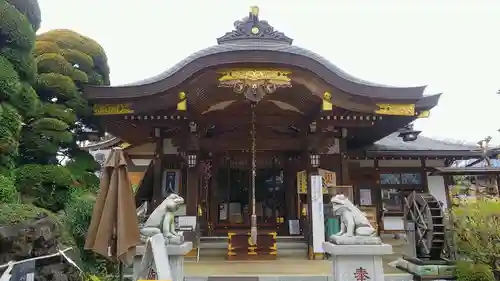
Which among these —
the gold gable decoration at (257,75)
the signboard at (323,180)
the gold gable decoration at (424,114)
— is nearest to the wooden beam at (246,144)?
the signboard at (323,180)

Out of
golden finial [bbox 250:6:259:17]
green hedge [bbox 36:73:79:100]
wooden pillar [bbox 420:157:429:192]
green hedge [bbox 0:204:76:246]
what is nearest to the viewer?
green hedge [bbox 0:204:76:246]

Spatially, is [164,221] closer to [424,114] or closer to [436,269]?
[436,269]

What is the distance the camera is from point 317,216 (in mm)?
9328

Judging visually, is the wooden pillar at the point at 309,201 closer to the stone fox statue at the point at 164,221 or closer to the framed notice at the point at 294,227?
the framed notice at the point at 294,227

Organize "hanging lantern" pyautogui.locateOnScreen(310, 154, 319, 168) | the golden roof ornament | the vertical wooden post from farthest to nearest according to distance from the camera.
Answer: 1. the golden roof ornament
2. "hanging lantern" pyautogui.locateOnScreen(310, 154, 319, 168)
3. the vertical wooden post

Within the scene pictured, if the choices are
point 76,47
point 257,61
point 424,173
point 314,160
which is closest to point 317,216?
point 314,160

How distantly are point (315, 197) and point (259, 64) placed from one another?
392 centimetres

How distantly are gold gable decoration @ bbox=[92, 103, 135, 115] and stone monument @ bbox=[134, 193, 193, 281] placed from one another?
372cm

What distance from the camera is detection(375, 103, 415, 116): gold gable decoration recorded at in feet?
30.2

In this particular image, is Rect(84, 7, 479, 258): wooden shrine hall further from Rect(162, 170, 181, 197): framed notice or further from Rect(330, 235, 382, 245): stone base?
Rect(330, 235, 382, 245): stone base

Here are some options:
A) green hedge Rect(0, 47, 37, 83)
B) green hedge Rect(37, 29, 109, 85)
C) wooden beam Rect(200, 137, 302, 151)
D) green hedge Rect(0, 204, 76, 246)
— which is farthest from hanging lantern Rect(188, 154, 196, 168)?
green hedge Rect(0, 204, 76, 246)

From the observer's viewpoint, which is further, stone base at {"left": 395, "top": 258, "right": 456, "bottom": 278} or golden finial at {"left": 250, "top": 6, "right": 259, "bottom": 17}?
golden finial at {"left": 250, "top": 6, "right": 259, "bottom": 17}

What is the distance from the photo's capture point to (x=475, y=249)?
21.3 ft

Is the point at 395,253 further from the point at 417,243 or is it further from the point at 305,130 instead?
the point at 305,130
